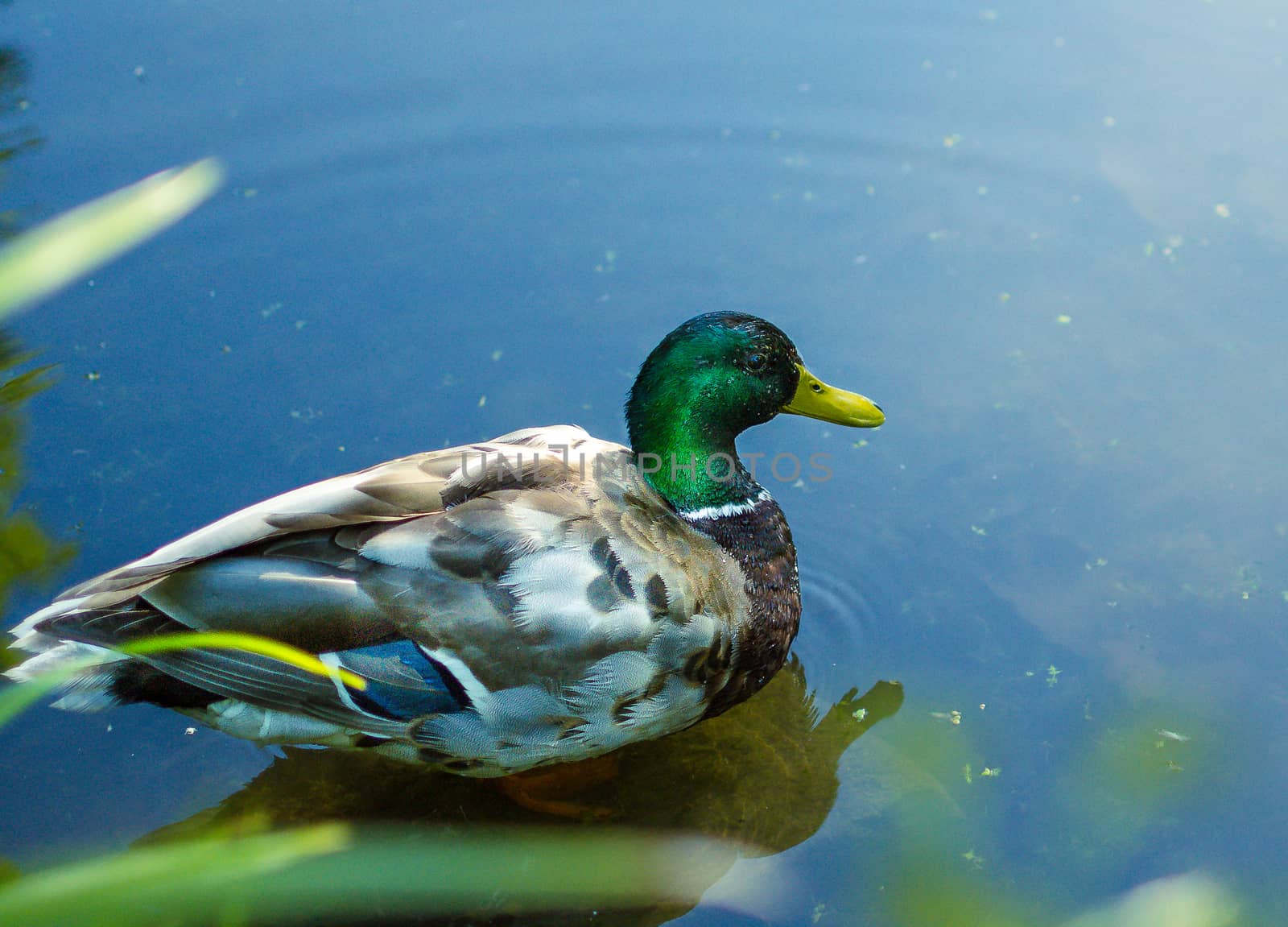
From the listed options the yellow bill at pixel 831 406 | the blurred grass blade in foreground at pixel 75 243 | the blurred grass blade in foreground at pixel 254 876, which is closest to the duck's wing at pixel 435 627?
the yellow bill at pixel 831 406

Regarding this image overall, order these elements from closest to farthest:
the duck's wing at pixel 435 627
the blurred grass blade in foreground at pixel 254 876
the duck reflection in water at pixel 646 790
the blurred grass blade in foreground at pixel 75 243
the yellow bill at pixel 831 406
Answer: the blurred grass blade in foreground at pixel 75 243 < the blurred grass blade in foreground at pixel 254 876 < the duck's wing at pixel 435 627 < the duck reflection in water at pixel 646 790 < the yellow bill at pixel 831 406

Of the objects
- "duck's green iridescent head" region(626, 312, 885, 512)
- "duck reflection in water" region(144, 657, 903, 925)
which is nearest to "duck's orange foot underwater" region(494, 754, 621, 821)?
"duck reflection in water" region(144, 657, 903, 925)

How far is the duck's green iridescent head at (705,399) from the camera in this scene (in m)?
3.21

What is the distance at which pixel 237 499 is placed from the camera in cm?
400

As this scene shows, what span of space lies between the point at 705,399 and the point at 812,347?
1435mm

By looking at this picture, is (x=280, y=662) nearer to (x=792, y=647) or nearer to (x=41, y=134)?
(x=792, y=647)

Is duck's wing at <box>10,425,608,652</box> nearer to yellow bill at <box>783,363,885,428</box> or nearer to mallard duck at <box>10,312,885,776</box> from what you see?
mallard duck at <box>10,312,885,776</box>

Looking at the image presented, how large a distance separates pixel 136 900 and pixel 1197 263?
499cm

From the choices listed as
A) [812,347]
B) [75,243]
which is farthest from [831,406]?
[75,243]

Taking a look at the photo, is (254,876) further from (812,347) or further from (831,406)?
(812,347)

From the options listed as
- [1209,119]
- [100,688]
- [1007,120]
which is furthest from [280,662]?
[1209,119]

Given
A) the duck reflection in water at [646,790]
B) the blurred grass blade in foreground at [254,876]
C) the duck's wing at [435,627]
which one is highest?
the blurred grass blade in foreground at [254,876]

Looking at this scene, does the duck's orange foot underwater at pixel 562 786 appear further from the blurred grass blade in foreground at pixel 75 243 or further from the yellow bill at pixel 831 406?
the blurred grass blade in foreground at pixel 75 243

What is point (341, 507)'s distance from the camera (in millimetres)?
2816
